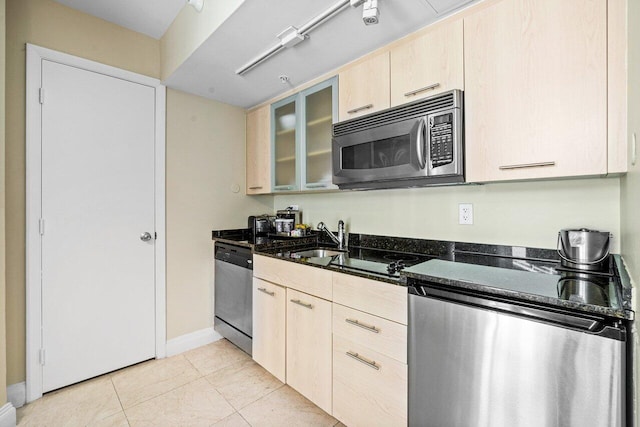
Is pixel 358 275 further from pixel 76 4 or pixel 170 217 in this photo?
pixel 76 4

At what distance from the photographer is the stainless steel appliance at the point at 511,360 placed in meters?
0.89

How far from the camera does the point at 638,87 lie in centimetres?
85

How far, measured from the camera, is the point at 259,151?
276 centimetres

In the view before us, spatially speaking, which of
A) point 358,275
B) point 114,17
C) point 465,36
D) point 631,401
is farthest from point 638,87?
point 114,17

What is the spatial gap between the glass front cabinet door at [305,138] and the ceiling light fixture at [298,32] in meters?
0.42

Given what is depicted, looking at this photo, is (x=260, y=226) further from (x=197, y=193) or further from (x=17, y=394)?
(x=17, y=394)

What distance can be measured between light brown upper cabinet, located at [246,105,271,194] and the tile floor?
151cm

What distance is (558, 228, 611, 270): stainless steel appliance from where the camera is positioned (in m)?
1.28

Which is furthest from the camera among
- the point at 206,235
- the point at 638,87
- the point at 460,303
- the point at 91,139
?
the point at 206,235

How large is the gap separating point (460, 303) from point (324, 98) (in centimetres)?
163

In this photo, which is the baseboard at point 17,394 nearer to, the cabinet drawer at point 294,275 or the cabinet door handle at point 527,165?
the cabinet drawer at point 294,275

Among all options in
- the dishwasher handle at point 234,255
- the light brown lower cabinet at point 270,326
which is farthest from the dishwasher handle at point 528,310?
the dishwasher handle at point 234,255

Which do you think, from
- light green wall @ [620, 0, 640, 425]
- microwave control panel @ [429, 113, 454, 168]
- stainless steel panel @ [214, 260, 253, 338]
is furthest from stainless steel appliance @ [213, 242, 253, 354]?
light green wall @ [620, 0, 640, 425]

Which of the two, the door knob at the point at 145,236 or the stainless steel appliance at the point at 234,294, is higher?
the door knob at the point at 145,236
